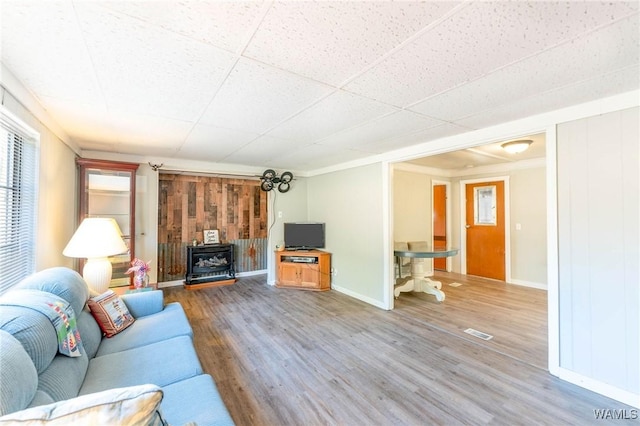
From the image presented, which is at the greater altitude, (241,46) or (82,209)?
(241,46)

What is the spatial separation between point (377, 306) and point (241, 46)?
3.63 meters

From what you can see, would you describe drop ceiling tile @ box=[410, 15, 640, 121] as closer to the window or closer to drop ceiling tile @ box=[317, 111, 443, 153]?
drop ceiling tile @ box=[317, 111, 443, 153]

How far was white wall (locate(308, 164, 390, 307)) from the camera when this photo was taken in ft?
13.2

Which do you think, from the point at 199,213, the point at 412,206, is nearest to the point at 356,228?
the point at 412,206

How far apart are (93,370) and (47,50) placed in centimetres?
183

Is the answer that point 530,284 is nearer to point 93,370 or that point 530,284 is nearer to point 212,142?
point 212,142

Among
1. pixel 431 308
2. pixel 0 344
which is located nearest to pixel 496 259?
pixel 431 308

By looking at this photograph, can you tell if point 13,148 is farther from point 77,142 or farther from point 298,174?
point 298,174

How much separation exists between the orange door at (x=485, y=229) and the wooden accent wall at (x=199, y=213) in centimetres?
460

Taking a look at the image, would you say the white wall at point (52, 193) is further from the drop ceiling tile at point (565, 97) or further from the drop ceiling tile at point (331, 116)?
the drop ceiling tile at point (565, 97)

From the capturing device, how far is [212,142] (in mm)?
3346

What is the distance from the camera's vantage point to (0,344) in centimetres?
99

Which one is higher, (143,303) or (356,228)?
(356,228)

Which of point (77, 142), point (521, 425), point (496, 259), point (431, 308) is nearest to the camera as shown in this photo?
point (521, 425)
